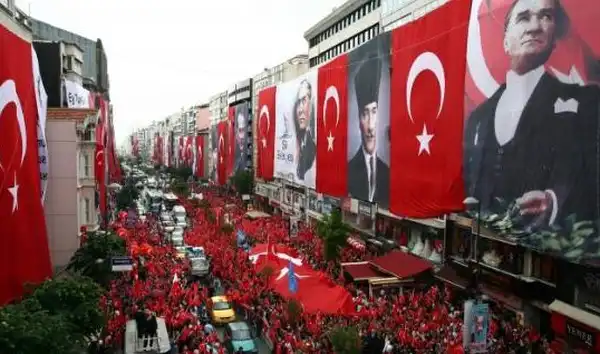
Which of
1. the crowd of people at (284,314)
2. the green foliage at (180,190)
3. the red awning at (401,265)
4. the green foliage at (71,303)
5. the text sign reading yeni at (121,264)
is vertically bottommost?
the green foliage at (180,190)

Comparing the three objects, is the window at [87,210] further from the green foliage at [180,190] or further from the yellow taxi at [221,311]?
the green foliage at [180,190]

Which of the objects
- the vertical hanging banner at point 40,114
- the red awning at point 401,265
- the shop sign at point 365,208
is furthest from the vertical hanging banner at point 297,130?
the vertical hanging banner at point 40,114

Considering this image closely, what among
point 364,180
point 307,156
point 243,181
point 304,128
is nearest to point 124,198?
point 243,181

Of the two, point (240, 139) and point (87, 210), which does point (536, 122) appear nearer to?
point (87, 210)

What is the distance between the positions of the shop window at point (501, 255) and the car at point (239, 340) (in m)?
8.94

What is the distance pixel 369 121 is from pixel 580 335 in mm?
13867

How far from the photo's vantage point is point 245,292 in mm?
25656

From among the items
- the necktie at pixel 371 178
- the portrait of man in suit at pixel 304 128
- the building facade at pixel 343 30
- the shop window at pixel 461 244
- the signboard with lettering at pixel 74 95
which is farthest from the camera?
the building facade at pixel 343 30

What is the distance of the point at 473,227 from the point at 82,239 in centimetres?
1794

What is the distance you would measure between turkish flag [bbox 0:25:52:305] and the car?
20.4 feet

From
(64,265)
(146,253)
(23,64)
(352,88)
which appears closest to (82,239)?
(64,265)

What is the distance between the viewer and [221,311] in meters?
24.7

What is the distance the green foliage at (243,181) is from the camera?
75.4m

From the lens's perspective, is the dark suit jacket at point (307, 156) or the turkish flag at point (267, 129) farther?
the turkish flag at point (267, 129)
